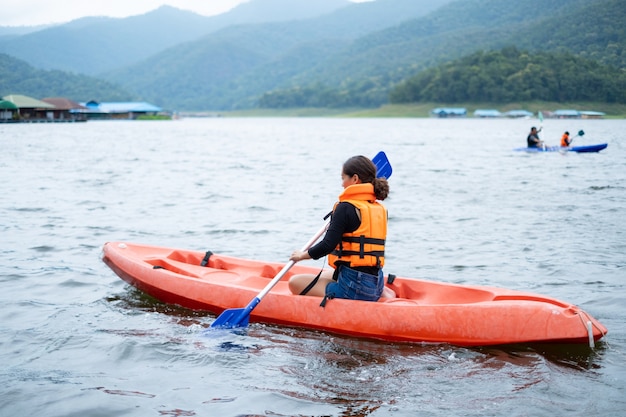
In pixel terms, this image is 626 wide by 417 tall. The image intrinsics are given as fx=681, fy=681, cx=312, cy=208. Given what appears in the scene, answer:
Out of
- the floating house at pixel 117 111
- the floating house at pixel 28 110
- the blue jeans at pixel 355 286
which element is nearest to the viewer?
the blue jeans at pixel 355 286

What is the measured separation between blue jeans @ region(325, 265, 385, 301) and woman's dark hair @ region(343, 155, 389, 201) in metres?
0.71

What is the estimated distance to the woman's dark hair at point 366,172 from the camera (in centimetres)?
570

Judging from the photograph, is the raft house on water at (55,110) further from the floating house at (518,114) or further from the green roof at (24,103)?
the floating house at (518,114)

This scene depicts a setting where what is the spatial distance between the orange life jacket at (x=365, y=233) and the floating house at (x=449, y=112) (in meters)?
103

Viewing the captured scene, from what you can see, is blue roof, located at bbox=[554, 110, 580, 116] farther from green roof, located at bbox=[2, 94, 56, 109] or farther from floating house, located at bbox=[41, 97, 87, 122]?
green roof, located at bbox=[2, 94, 56, 109]

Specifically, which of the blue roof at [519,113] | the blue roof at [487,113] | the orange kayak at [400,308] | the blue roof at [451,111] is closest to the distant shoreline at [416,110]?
the blue roof at [519,113]

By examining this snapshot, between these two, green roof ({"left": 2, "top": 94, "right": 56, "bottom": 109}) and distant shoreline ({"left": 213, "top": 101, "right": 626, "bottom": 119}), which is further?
distant shoreline ({"left": 213, "top": 101, "right": 626, "bottom": 119})

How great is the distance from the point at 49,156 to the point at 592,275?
83.5ft

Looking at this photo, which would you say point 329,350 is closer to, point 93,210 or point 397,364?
point 397,364

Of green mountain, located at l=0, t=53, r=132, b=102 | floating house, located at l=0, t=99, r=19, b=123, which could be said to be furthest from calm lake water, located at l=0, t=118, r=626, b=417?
green mountain, located at l=0, t=53, r=132, b=102

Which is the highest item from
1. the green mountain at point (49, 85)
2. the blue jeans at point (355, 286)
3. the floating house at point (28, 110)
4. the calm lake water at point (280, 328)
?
the green mountain at point (49, 85)

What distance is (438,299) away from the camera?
6.38 m

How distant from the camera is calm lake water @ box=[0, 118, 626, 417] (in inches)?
191

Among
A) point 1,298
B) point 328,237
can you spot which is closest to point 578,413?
point 328,237
